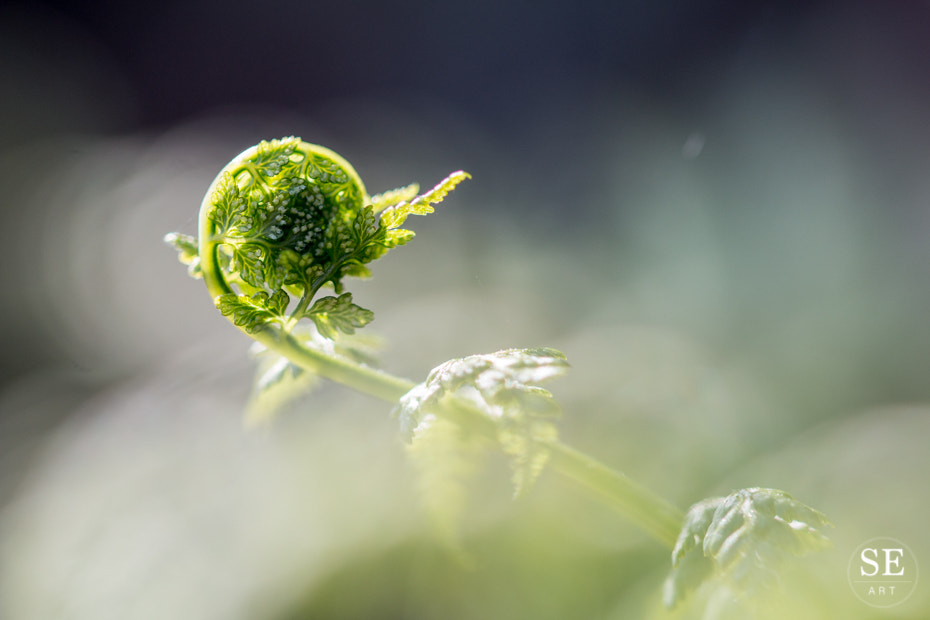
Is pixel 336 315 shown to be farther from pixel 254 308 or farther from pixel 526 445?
pixel 526 445

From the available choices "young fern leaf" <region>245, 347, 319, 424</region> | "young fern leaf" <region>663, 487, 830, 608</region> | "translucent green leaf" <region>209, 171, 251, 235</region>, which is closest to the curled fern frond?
"translucent green leaf" <region>209, 171, 251, 235</region>

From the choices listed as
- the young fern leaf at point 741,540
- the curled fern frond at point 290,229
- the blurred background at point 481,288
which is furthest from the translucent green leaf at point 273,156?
the young fern leaf at point 741,540

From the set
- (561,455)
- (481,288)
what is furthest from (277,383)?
(481,288)

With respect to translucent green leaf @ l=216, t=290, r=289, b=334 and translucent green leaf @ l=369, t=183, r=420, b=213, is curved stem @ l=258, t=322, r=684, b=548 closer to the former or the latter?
translucent green leaf @ l=216, t=290, r=289, b=334

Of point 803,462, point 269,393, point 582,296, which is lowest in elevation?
point 269,393

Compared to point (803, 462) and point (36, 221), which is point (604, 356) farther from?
point (36, 221)

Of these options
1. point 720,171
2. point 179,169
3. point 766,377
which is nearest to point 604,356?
point 766,377
